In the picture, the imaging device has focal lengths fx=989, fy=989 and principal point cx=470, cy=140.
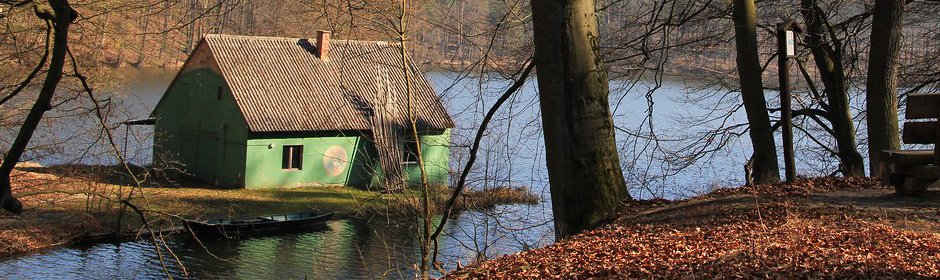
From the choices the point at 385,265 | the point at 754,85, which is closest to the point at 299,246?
the point at 385,265

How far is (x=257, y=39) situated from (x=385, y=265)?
13038 mm

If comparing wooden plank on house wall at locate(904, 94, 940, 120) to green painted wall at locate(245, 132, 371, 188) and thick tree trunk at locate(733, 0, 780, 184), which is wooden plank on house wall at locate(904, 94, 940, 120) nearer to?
thick tree trunk at locate(733, 0, 780, 184)

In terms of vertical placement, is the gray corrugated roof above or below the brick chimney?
below

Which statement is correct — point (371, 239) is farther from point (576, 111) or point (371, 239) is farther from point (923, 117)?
point (923, 117)

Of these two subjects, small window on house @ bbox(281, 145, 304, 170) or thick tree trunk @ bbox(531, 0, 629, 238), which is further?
small window on house @ bbox(281, 145, 304, 170)

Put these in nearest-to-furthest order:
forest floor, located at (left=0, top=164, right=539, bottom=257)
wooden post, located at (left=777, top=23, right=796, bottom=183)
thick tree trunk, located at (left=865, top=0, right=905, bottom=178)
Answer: wooden post, located at (left=777, top=23, right=796, bottom=183) → thick tree trunk, located at (left=865, top=0, right=905, bottom=178) → forest floor, located at (left=0, top=164, right=539, bottom=257)

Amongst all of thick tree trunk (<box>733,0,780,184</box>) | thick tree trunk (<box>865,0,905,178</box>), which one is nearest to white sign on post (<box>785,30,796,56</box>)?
thick tree trunk (<box>733,0,780,184</box>)

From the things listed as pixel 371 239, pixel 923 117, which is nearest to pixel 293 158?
pixel 371 239

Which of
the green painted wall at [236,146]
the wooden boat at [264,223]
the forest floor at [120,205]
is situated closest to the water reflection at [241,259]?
the wooden boat at [264,223]

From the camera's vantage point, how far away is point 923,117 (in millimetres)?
8516

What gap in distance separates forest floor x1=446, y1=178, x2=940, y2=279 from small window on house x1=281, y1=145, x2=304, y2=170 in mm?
22097

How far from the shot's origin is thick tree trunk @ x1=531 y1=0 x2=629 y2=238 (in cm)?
835

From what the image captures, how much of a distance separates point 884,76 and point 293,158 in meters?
21.3

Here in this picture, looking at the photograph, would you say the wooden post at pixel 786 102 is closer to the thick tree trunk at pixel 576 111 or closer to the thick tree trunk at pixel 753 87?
the thick tree trunk at pixel 753 87
